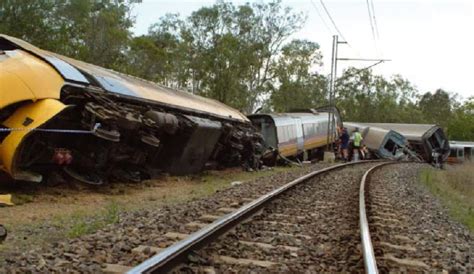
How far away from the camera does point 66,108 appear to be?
933cm

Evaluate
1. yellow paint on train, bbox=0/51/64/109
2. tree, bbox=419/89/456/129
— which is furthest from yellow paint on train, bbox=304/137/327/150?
tree, bbox=419/89/456/129

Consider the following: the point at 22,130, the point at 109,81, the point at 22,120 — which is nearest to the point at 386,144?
the point at 109,81

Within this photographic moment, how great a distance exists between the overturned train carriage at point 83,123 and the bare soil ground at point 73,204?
1.21 ft

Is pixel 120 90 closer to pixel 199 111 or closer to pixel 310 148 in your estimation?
pixel 199 111

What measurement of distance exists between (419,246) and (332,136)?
98.1ft

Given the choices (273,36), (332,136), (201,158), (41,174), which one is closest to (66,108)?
(41,174)

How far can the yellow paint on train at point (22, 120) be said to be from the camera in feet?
28.8

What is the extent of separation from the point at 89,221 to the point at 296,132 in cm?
2152

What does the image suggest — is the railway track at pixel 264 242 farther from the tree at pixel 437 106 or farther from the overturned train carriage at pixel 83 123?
the tree at pixel 437 106

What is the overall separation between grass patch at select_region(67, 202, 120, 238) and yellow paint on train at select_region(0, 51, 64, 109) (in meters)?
2.28

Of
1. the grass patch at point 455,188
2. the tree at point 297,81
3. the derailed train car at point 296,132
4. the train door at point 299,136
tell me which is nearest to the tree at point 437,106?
the tree at point 297,81

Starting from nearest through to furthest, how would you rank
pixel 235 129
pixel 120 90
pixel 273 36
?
pixel 120 90 → pixel 235 129 → pixel 273 36

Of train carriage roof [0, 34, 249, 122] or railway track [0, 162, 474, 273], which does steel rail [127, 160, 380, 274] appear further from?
train carriage roof [0, 34, 249, 122]

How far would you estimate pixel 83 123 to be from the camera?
1023cm
